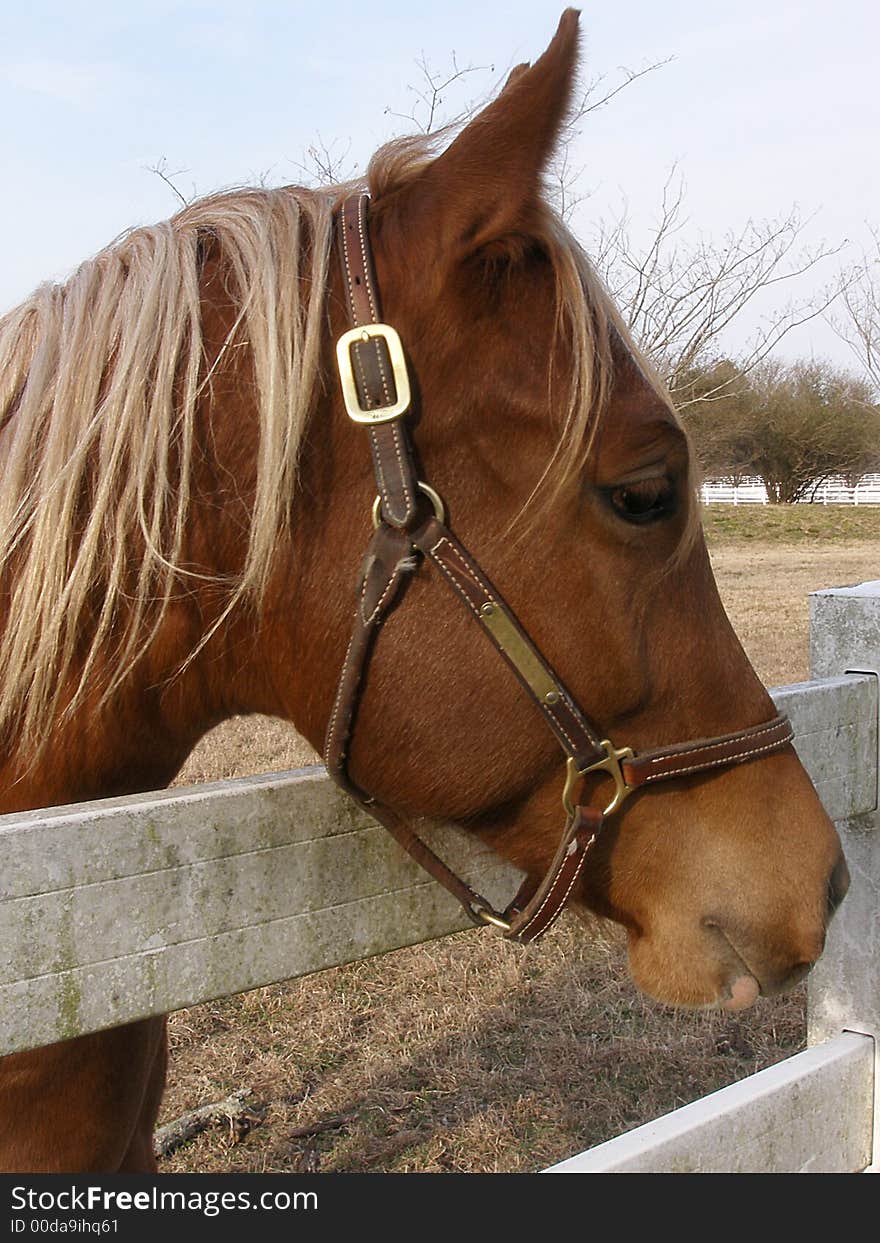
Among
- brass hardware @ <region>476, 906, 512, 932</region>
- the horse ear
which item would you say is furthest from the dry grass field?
the horse ear

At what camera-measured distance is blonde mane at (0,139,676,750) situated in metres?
1.34

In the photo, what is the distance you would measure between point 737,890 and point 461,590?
21.9 inches

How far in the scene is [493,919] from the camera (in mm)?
1404

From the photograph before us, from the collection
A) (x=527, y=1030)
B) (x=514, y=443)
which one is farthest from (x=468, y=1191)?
(x=527, y=1030)

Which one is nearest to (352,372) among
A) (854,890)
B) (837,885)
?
(837,885)

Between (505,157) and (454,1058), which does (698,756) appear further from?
(454,1058)

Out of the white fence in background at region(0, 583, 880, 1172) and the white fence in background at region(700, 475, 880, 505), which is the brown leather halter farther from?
the white fence in background at region(700, 475, 880, 505)

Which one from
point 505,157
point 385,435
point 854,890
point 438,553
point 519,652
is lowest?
point 854,890

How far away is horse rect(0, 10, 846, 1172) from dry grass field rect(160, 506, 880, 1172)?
189 cm

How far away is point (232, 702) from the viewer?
152 cm

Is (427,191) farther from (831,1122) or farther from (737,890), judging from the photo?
(831,1122)

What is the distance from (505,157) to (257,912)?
40.5 inches

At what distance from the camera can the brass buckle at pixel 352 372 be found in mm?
1297

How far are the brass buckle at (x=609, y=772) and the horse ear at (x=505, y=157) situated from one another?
70 centimetres
